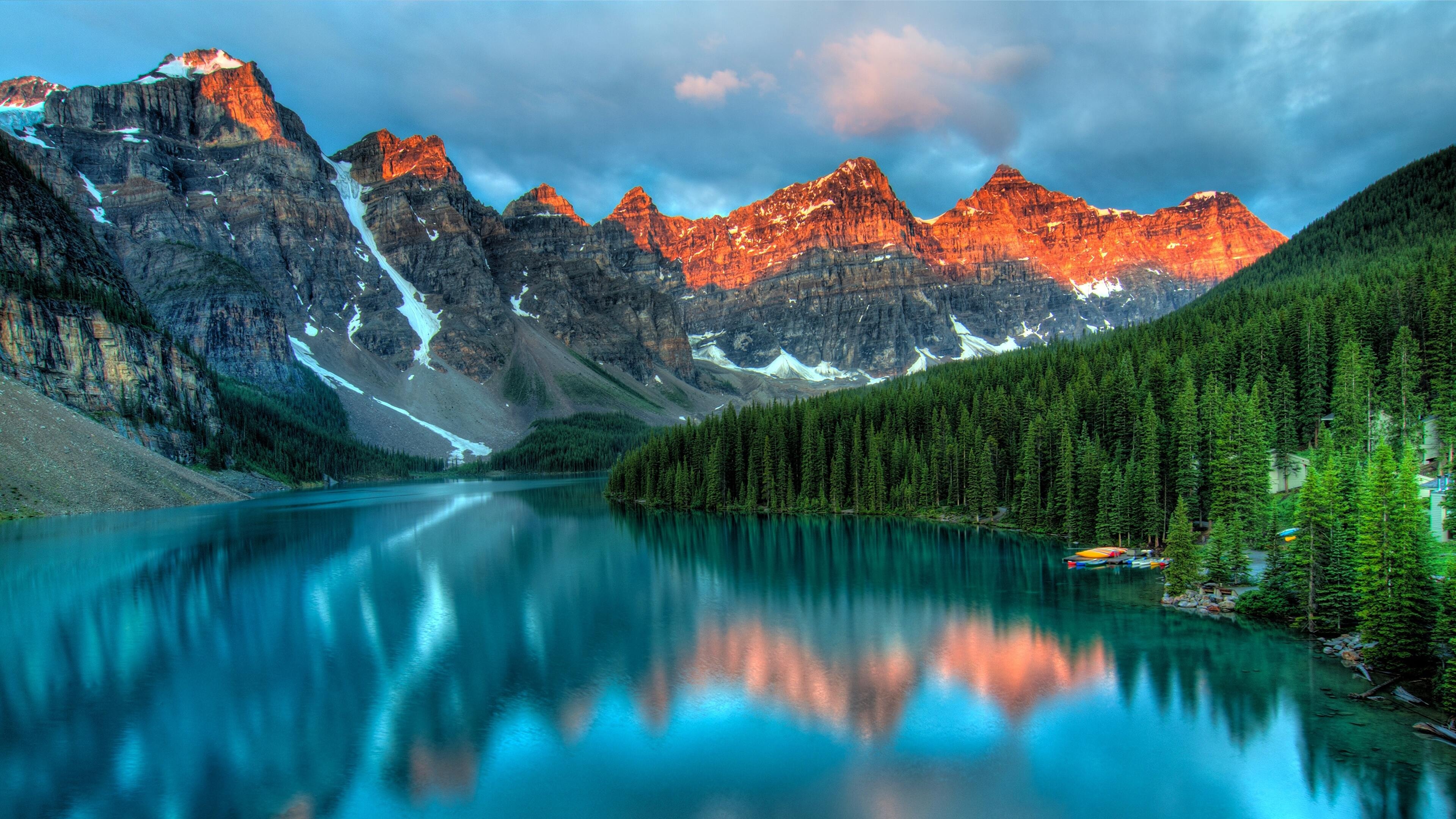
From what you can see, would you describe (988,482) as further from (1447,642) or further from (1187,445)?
(1447,642)

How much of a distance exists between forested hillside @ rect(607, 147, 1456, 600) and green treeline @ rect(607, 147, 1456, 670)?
21 cm

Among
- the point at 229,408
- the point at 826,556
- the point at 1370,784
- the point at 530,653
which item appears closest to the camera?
the point at 1370,784

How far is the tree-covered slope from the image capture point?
175ft

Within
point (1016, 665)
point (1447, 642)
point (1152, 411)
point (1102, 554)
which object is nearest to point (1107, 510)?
point (1102, 554)

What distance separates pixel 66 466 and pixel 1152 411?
361 ft

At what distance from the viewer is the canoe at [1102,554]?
50281 mm

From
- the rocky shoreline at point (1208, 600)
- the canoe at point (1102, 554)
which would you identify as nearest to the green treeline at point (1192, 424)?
the rocky shoreline at point (1208, 600)

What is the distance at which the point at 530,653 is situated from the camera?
1266 inches

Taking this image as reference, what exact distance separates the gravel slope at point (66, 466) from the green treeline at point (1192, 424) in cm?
5952

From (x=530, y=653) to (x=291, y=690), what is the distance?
28.2 ft

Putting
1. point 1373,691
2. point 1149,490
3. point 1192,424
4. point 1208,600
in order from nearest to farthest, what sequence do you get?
1. point 1373,691
2. point 1208,600
3. point 1149,490
4. point 1192,424

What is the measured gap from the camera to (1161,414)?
2515 inches

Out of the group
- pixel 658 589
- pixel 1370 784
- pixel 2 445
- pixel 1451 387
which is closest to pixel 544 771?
pixel 1370 784

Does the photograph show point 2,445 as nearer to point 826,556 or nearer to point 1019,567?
point 826,556
